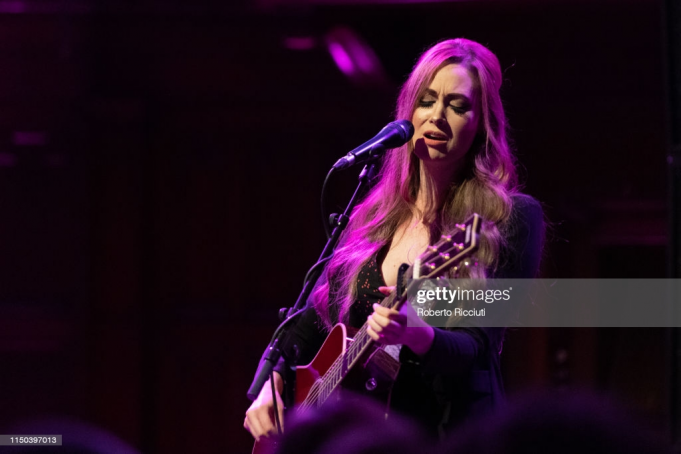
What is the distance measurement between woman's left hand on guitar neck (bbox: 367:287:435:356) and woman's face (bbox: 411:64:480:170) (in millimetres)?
518

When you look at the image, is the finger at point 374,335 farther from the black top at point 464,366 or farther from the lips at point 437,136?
the lips at point 437,136

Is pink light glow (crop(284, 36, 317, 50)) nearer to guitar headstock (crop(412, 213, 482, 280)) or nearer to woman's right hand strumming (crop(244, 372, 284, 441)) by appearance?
woman's right hand strumming (crop(244, 372, 284, 441))

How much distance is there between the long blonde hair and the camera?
1.88m

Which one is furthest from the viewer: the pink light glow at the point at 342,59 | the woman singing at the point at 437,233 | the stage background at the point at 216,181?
the pink light glow at the point at 342,59

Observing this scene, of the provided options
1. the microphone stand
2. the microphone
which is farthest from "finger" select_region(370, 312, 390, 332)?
the microphone

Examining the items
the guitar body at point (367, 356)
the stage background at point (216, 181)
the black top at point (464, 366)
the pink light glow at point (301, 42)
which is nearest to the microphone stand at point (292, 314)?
the black top at point (464, 366)

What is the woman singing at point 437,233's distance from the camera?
67.2 inches

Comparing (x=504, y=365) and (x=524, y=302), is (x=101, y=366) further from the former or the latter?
(x=524, y=302)

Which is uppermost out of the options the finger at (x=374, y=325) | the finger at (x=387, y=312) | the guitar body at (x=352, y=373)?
the finger at (x=387, y=312)

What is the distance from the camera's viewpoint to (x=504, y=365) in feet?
14.5

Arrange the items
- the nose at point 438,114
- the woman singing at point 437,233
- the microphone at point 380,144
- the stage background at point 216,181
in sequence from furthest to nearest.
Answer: the stage background at point 216,181, the nose at point 438,114, the microphone at point 380,144, the woman singing at point 437,233

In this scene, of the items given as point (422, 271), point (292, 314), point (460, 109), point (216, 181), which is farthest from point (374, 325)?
point (216, 181)

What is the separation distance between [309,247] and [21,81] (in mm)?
2054

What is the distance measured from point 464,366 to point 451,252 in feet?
0.86
